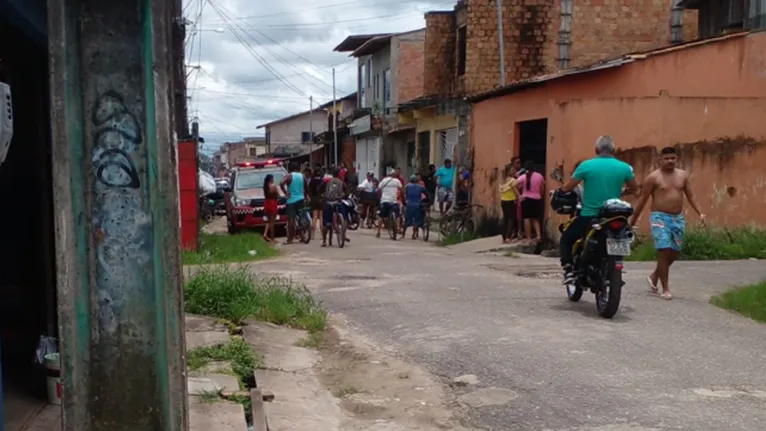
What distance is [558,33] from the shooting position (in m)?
27.5

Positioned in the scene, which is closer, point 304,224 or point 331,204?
point 331,204

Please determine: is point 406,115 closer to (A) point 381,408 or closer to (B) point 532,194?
(B) point 532,194

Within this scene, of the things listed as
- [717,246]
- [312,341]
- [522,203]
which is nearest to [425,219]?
[522,203]

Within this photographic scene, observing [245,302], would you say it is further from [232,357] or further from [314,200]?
[314,200]

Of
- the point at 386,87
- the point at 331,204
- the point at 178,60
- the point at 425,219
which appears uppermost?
the point at 386,87

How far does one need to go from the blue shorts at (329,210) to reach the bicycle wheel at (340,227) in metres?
0.09

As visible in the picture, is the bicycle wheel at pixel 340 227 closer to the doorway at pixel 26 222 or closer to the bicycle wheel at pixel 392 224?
the bicycle wheel at pixel 392 224

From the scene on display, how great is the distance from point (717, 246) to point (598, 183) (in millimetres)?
6063

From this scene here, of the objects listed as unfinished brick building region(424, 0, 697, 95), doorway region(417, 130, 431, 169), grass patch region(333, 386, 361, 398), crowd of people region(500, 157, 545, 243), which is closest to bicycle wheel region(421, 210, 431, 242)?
crowd of people region(500, 157, 545, 243)

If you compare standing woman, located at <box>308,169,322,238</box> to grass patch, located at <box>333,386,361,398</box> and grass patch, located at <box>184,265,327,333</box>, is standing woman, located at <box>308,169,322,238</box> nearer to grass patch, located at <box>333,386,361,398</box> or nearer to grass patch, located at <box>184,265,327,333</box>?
grass patch, located at <box>184,265,327,333</box>

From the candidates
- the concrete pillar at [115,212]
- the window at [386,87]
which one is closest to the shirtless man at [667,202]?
the concrete pillar at [115,212]

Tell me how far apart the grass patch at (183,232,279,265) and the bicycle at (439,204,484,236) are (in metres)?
4.84

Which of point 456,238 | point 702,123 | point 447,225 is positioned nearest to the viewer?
point 702,123

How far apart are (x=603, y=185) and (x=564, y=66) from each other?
19.3 meters
